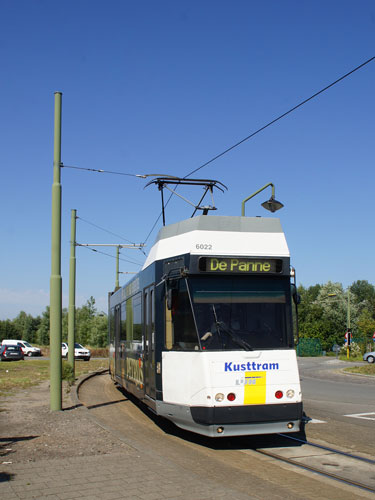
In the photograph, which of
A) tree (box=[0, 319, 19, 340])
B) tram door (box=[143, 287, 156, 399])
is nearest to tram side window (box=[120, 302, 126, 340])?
tram door (box=[143, 287, 156, 399])

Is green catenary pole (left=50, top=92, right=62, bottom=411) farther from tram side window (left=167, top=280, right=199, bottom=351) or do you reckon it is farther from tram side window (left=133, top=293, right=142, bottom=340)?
tram side window (left=167, top=280, right=199, bottom=351)

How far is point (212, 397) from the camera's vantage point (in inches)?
329

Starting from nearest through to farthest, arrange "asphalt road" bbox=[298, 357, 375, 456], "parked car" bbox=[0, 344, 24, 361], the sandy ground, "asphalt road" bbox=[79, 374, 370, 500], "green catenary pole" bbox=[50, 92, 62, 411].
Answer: "asphalt road" bbox=[79, 374, 370, 500] < the sandy ground < "asphalt road" bbox=[298, 357, 375, 456] < "green catenary pole" bbox=[50, 92, 62, 411] < "parked car" bbox=[0, 344, 24, 361]

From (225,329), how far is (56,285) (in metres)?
5.53

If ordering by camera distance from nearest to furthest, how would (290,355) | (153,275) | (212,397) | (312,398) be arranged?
1. (212,397)
2. (290,355)
3. (153,275)
4. (312,398)

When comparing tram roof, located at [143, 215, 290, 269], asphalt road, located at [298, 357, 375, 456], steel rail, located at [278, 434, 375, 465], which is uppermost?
tram roof, located at [143, 215, 290, 269]

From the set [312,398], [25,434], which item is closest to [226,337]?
[25,434]

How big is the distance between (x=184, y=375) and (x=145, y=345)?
247 cm

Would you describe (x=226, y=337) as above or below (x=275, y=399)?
above

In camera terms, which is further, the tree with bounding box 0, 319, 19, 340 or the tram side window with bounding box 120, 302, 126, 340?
the tree with bounding box 0, 319, 19, 340

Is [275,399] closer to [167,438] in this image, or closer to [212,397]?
[212,397]

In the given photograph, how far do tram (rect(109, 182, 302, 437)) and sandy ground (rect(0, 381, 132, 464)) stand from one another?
122cm

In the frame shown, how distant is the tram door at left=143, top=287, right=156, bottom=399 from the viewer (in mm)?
10242

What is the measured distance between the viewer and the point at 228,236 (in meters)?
9.48
